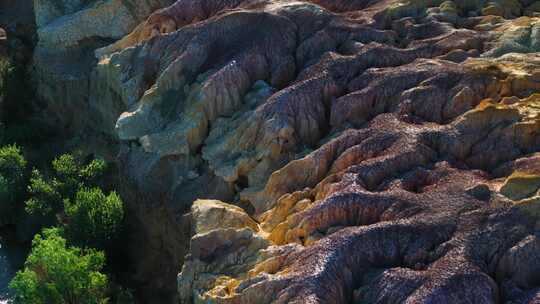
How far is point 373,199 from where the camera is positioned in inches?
896

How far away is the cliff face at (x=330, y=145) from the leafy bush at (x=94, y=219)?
1.18 metres

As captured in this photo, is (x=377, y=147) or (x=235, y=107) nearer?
(x=377, y=147)

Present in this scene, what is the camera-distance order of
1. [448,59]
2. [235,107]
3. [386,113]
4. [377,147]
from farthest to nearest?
[235,107] → [448,59] → [386,113] → [377,147]

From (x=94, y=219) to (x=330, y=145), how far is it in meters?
11.1

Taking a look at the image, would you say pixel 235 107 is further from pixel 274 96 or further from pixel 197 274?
pixel 197 274

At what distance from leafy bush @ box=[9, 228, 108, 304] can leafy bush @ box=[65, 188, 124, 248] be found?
2944mm

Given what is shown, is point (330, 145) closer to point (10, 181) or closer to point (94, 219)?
point (94, 219)

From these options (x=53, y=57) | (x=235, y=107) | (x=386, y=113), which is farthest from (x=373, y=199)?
(x=53, y=57)

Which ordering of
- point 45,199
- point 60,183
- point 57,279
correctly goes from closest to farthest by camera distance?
point 57,279
point 45,199
point 60,183

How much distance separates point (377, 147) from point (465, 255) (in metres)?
5.98

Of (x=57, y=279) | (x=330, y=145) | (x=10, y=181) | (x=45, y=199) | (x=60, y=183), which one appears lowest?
(x=10, y=181)

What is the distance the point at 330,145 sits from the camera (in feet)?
85.1

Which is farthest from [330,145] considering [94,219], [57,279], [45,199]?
[45,199]

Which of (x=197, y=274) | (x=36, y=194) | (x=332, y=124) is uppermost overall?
(x=332, y=124)
